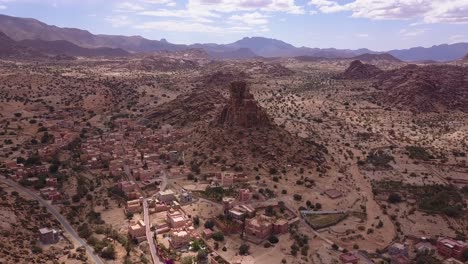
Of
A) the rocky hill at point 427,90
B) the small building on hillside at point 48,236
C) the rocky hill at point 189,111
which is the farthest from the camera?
the rocky hill at point 427,90

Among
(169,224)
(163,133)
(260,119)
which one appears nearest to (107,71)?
(163,133)

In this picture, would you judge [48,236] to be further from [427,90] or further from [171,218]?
[427,90]

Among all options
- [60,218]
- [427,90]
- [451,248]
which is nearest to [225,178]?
[60,218]

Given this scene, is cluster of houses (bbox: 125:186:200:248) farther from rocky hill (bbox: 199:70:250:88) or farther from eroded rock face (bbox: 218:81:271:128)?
rocky hill (bbox: 199:70:250:88)

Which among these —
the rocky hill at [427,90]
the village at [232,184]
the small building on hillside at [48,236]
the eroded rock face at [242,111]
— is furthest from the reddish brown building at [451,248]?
the rocky hill at [427,90]

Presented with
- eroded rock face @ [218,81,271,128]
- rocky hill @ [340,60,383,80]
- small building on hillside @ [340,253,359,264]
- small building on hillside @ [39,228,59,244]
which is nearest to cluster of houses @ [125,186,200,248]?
small building on hillside @ [39,228,59,244]

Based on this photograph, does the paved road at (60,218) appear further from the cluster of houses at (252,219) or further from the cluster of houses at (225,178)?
the cluster of houses at (225,178)

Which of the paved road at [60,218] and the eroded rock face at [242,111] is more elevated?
the eroded rock face at [242,111]
